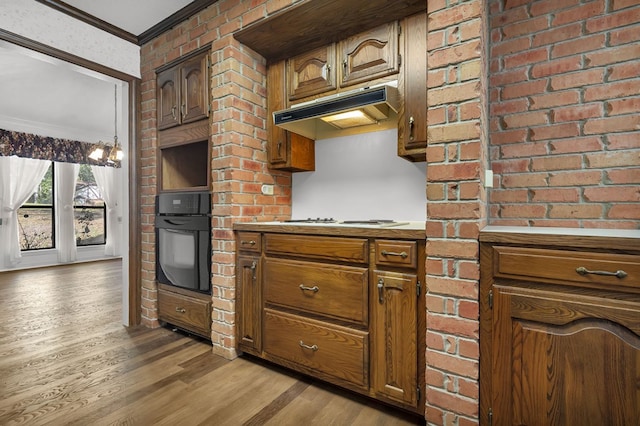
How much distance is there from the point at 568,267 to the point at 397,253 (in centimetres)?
63

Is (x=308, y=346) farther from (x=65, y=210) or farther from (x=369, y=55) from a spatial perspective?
(x=65, y=210)

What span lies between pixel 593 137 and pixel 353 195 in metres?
1.36

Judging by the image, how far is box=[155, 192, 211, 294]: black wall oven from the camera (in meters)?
2.25

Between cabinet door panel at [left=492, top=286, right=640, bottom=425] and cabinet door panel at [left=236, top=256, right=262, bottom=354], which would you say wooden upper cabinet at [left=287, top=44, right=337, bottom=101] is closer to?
cabinet door panel at [left=236, top=256, right=262, bottom=354]

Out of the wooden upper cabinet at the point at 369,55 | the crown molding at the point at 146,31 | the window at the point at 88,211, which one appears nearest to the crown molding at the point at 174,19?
the crown molding at the point at 146,31

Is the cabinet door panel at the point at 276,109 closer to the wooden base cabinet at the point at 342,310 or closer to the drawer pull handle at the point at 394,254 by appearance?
the wooden base cabinet at the point at 342,310

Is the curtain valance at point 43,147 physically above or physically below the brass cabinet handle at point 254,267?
above

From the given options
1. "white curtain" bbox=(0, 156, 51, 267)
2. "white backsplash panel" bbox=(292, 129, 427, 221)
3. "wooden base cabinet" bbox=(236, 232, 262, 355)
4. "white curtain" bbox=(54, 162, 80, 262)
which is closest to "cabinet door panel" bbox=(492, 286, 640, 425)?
"white backsplash panel" bbox=(292, 129, 427, 221)

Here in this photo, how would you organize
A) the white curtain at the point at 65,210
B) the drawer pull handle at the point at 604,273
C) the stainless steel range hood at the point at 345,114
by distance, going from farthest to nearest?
the white curtain at the point at 65,210, the stainless steel range hood at the point at 345,114, the drawer pull handle at the point at 604,273

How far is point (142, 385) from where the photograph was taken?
5.79ft

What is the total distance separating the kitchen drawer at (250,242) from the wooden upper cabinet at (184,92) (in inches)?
38.5

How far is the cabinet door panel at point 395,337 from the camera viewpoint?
142cm

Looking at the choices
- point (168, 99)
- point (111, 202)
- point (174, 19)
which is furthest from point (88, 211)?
point (174, 19)

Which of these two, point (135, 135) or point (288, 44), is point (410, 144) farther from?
point (135, 135)
